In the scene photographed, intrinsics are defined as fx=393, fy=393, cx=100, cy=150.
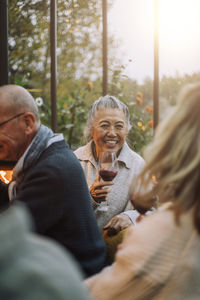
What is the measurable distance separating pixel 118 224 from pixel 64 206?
1.84 ft

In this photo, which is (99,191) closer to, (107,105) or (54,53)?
(107,105)

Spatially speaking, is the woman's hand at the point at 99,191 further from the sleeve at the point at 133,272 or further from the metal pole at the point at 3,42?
the sleeve at the point at 133,272

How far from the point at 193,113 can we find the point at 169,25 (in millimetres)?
1442

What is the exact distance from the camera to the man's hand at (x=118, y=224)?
79.7 inches

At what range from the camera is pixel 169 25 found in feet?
7.50

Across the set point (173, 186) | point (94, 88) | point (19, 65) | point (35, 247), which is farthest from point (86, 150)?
point (35, 247)

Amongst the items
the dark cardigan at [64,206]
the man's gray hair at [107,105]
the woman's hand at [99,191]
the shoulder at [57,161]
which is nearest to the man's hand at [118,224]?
the woman's hand at [99,191]

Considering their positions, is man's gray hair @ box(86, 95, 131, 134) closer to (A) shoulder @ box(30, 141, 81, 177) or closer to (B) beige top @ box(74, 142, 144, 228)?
(B) beige top @ box(74, 142, 144, 228)

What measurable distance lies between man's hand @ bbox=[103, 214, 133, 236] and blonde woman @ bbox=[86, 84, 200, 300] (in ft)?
3.16

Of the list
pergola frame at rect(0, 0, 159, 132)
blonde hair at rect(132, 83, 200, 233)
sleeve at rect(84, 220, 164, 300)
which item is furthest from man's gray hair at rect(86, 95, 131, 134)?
sleeve at rect(84, 220, 164, 300)

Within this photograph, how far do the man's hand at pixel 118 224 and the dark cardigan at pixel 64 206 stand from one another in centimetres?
→ 30

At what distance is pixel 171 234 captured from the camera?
37.9 inches

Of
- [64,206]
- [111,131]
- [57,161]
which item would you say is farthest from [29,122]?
[111,131]

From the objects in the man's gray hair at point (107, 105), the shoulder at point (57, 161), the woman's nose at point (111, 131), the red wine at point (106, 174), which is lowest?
the red wine at point (106, 174)
